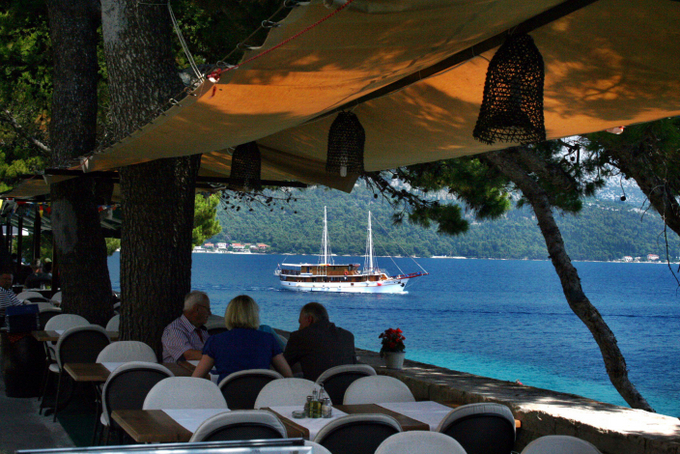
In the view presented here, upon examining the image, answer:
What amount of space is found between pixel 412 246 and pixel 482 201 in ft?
440

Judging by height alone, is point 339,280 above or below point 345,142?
below

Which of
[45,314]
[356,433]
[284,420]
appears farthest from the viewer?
[45,314]

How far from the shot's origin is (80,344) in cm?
527

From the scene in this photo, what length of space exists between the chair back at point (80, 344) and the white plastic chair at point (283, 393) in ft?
7.79

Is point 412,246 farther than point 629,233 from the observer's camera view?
Yes

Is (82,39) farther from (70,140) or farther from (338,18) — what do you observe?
(338,18)

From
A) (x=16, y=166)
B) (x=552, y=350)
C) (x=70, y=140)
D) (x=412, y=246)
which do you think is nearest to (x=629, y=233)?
(x=552, y=350)

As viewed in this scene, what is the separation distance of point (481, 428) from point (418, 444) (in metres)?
0.74

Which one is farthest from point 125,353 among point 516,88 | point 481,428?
point 516,88

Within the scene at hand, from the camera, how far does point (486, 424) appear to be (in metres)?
3.00

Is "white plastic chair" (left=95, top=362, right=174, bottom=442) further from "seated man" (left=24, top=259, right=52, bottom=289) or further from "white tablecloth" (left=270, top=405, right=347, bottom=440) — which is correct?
"seated man" (left=24, top=259, right=52, bottom=289)

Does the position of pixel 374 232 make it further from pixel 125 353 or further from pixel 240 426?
pixel 240 426

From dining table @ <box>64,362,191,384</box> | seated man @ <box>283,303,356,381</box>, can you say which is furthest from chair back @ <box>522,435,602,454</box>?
dining table @ <box>64,362,191,384</box>

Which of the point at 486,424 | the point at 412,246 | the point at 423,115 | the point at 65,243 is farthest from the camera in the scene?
the point at 412,246
